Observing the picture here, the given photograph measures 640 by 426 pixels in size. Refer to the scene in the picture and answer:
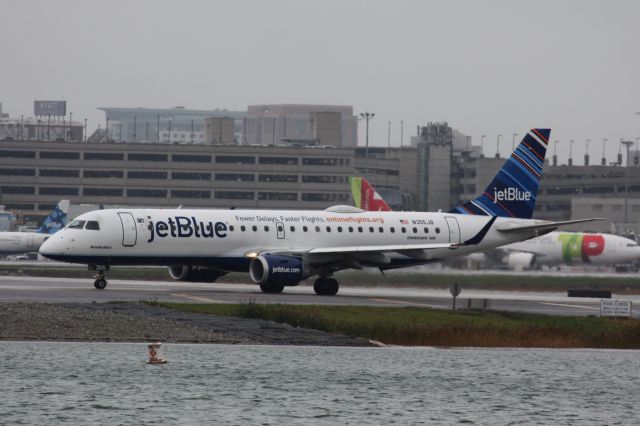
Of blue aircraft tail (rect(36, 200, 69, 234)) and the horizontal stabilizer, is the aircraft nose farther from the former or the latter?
blue aircraft tail (rect(36, 200, 69, 234))

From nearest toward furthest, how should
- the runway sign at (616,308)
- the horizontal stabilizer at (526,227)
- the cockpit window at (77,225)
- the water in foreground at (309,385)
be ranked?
the water in foreground at (309,385) < the runway sign at (616,308) < the cockpit window at (77,225) < the horizontal stabilizer at (526,227)

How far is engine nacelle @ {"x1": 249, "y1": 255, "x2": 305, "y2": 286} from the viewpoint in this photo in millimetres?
64062

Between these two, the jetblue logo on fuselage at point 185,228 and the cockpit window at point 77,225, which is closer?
the cockpit window at point 77,225

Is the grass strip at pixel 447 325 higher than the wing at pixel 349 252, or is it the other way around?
the wing at pixel 349 252

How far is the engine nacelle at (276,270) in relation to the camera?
6406 centimetres

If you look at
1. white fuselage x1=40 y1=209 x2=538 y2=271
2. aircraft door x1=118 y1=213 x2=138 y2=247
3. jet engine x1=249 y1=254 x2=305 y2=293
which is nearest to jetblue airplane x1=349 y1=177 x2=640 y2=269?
white fuselage x1=40 y1=209 x2=538 y2=271

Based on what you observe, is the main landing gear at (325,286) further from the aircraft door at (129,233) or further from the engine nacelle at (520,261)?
the engine nacelle at (520,261)

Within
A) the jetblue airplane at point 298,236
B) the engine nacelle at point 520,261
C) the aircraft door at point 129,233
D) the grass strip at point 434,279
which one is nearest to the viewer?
the aircraft door at point 129,233

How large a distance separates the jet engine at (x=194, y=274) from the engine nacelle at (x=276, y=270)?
12.5 ft

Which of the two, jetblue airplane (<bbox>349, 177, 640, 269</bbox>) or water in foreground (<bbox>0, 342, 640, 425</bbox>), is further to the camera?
jetblue airplane (<bbox>349, 177, 640, 269</bbox>)

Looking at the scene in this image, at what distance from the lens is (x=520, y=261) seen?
123 meters

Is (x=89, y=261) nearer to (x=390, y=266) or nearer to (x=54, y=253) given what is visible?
(x=54, y=253)

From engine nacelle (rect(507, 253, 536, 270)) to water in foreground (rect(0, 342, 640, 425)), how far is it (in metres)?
73.5

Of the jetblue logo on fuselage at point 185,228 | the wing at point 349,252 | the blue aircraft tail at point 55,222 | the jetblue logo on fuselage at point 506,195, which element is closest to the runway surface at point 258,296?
the wing at point 349,252
